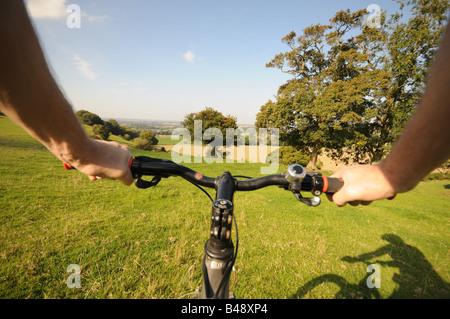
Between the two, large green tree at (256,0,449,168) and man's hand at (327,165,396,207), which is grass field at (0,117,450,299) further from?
large green tree at (256,0,449,168)

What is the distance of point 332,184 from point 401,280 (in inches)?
192

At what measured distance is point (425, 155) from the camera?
826 mm

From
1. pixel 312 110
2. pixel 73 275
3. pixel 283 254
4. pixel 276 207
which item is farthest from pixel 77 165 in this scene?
pixel 312 110

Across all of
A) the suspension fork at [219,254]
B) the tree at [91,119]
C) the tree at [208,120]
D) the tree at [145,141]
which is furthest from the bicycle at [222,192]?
the tree at [91,119]

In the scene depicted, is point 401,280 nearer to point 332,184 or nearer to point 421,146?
point 332,184

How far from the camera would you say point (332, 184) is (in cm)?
136

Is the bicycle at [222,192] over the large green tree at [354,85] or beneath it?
beneath

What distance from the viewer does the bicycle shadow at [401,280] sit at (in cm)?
353

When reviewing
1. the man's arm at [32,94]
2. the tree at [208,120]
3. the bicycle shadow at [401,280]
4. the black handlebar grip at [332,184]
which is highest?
the tree at [208,120]

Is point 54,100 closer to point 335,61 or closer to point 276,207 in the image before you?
point 276,207
